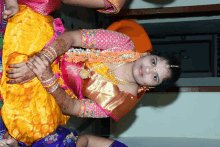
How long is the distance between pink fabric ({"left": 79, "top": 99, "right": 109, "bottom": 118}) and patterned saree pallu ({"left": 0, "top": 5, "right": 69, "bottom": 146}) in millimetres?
198

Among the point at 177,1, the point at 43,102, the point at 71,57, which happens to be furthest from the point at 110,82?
the point at 177,1

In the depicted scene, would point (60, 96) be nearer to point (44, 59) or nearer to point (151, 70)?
point (44, 59)

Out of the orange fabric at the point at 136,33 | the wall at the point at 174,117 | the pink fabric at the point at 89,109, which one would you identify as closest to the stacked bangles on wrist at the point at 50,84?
the pink fabric at the point at 89,109

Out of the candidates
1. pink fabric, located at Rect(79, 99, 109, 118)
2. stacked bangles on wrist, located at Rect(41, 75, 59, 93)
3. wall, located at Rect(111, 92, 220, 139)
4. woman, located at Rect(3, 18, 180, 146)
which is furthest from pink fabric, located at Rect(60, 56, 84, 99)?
wall, located at Rect(111, 92, 220, 139)

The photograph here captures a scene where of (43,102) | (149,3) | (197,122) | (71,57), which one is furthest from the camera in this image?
(149,3)

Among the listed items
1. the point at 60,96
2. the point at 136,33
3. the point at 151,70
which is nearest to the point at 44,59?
the point at 60,96

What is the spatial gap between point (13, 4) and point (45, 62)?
1.23ft

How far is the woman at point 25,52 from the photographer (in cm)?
113

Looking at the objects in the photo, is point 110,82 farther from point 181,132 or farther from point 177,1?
point 177,1

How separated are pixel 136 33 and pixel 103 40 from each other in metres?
0.70

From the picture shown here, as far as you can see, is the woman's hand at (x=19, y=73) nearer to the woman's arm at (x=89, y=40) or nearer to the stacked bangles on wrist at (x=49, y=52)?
the stacked bangles on wrist at (x=49, y=52)

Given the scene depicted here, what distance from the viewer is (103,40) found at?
51.3 inches

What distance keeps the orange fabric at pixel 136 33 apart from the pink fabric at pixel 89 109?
0.75 m

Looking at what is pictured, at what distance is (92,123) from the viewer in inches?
109
